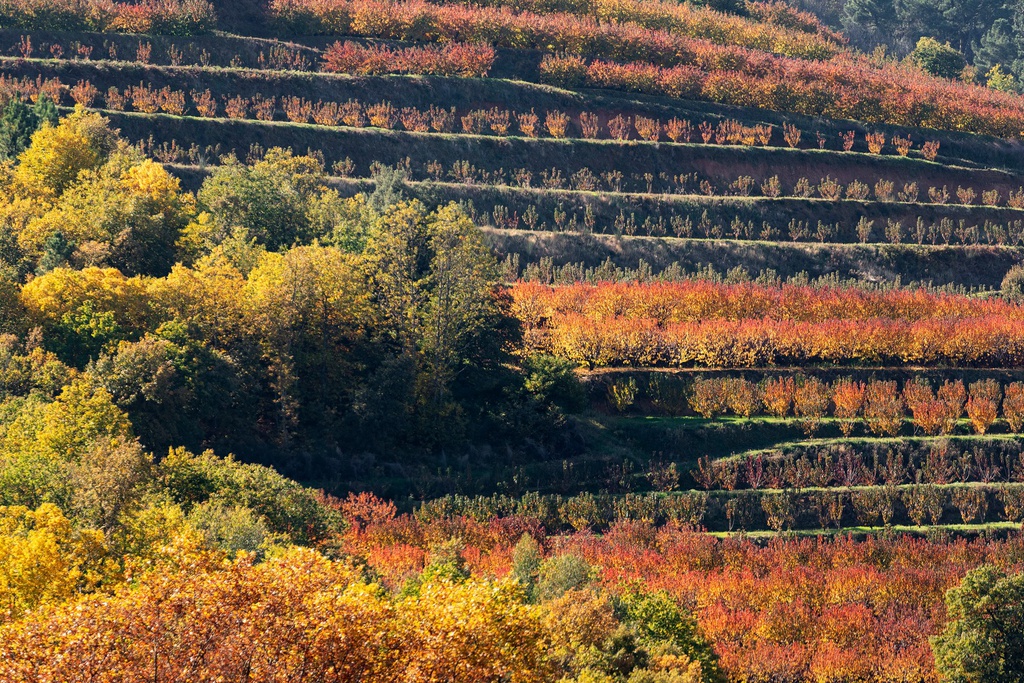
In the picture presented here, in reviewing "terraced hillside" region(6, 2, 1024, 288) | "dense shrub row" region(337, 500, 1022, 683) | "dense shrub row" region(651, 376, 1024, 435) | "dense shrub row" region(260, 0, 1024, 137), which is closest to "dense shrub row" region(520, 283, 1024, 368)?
"dense shrub row" region(651, 376, 1024, 435)

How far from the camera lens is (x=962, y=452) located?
63406mm

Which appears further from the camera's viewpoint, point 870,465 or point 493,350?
point 493,350

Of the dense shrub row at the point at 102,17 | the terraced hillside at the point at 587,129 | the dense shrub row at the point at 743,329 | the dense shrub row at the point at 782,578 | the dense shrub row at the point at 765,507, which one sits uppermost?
the dense shrub row at the point at 102,17

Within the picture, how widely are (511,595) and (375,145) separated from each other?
54206 mm

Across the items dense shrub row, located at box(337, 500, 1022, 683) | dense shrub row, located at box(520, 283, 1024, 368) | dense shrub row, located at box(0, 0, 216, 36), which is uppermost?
dense shrub row, located at box(0, 0, 216, 36)

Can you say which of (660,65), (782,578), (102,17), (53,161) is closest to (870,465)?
(782,578)

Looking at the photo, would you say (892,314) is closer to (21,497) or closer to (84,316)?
(84,316)

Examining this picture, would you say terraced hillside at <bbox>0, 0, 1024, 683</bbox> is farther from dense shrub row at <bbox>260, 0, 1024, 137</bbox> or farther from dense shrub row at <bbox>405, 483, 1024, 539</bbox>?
dense shrub row at <bbox>260, 0, 1024, 137</bbox>

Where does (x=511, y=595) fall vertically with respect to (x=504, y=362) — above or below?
above

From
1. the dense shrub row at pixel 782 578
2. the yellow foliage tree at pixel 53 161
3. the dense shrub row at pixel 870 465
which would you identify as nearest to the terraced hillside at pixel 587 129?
the yellow foliage tree at pixel 53 161

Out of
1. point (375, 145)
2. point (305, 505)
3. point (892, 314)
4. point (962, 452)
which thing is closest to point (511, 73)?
point (375, 145)

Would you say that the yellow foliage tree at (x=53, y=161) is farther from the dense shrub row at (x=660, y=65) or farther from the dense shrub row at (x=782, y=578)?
the dense shrub row at (x=660, y=65)

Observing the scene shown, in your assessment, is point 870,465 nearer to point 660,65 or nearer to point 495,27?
point 660,65

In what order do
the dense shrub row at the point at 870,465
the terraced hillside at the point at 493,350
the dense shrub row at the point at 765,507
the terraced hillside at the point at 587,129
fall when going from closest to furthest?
the terraced hillside at the point at 493,350
the dense shrub row at the point at 765,507
the dense shrub row at the point at 870,465
the terraced hillside at the point at 587,129
